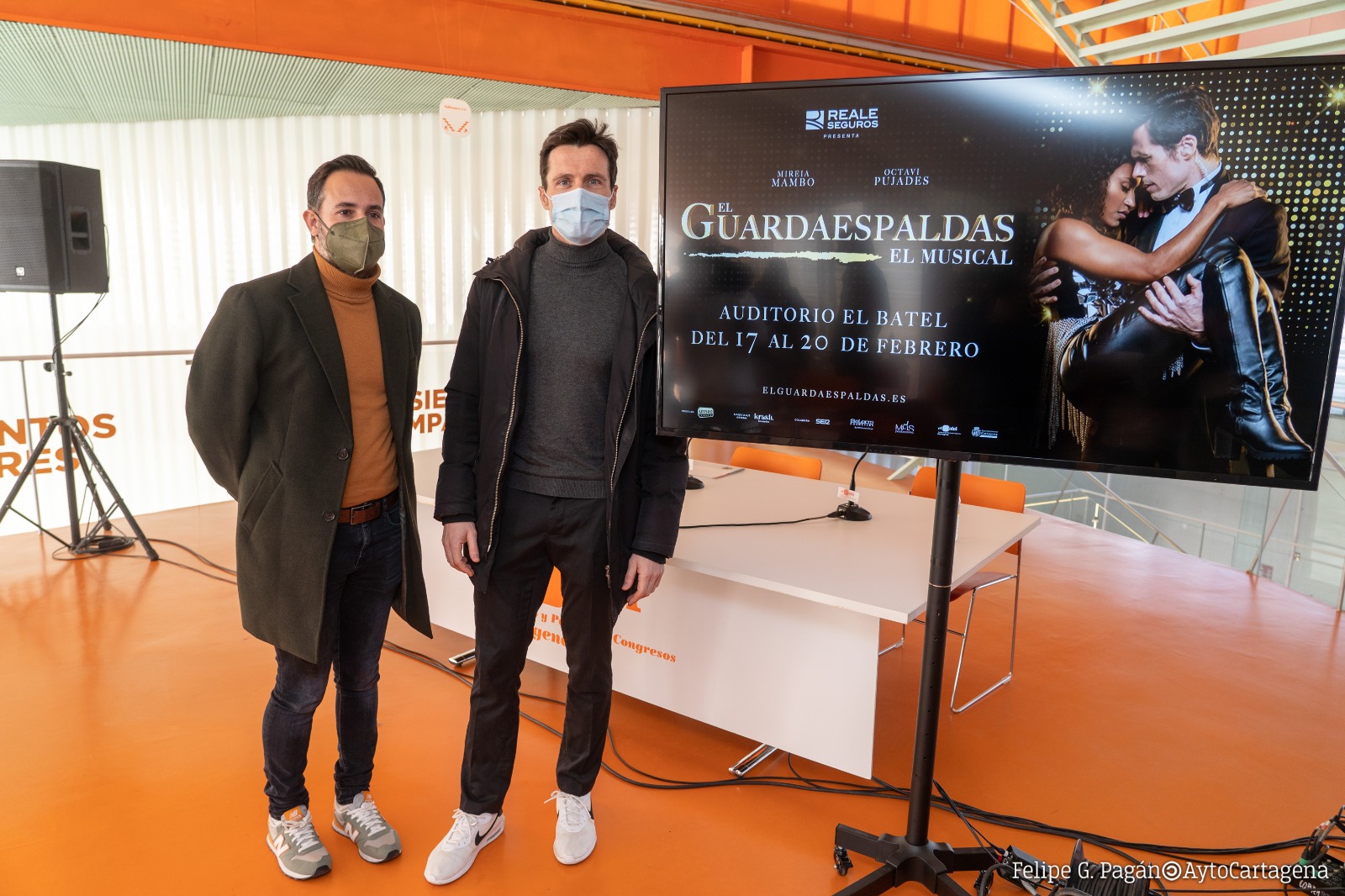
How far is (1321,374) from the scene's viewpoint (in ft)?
4.67

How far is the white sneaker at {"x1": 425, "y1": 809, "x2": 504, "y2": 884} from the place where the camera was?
2.14 m

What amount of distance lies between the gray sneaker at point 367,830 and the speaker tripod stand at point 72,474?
3.10 m

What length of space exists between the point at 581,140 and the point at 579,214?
0.60 ft

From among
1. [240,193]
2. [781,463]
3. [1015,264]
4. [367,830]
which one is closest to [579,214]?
[1015,264]

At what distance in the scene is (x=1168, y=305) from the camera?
1501 mm

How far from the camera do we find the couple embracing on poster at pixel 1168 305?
1.43 metres

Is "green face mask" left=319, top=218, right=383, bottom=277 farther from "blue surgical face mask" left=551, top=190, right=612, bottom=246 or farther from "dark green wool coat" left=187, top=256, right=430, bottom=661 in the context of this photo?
"blue surgical face mask" left=551, top=190, right=612, bottom=246

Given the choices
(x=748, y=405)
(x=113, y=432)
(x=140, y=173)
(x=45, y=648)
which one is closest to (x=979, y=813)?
(x=748, y=405)

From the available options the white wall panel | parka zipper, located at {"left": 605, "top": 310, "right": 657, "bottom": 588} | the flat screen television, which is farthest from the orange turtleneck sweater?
the white wall panel

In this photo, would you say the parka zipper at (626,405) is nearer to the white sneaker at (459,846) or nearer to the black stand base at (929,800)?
the black stand base at (929,800)

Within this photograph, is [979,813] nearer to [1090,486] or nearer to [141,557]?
[141,557]

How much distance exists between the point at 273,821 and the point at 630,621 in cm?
123

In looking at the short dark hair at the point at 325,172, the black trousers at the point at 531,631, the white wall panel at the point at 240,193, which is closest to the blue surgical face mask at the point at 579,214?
the short dark hair at the point at 325,172

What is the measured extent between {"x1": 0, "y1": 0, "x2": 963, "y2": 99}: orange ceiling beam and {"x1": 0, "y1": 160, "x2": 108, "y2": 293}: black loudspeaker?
0.75 m
